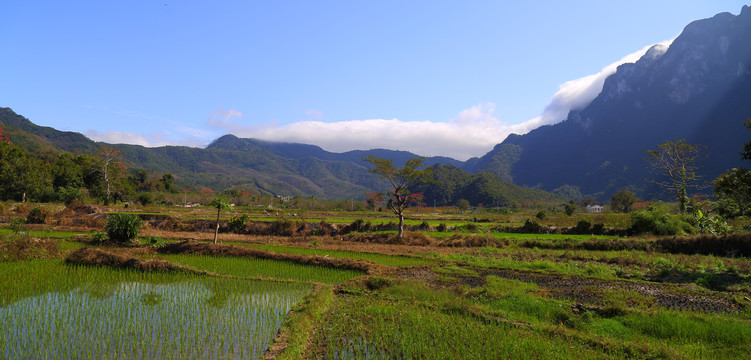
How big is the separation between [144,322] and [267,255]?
10013 mm

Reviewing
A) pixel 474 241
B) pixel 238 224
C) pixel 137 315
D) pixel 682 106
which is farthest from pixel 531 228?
pixel 682 106

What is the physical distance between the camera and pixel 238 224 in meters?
30.6

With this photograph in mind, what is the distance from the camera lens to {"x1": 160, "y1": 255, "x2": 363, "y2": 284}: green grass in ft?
45.3

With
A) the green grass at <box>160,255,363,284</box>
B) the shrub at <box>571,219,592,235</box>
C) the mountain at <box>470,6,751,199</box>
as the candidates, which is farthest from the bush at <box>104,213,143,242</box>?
the mountain at <box>470,6,751,199</box>

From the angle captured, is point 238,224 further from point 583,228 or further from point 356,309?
point 583,228

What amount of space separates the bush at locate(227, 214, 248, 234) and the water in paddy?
19342mm

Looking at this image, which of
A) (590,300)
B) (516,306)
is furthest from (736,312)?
(516,306)

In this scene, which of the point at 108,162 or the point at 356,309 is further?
the point at 108,162

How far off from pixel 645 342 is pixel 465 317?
3.55m

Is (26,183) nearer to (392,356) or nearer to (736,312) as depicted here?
(392,356)

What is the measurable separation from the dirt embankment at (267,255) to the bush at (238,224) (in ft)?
36.0

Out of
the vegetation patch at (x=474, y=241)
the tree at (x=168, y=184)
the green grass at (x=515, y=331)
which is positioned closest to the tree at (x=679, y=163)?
the vegetation patch at (x=474, y=241)

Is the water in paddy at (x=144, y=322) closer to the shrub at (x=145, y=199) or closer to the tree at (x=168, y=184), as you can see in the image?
the shrub at (x=145, y=199)

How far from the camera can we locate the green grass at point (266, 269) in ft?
45.3
